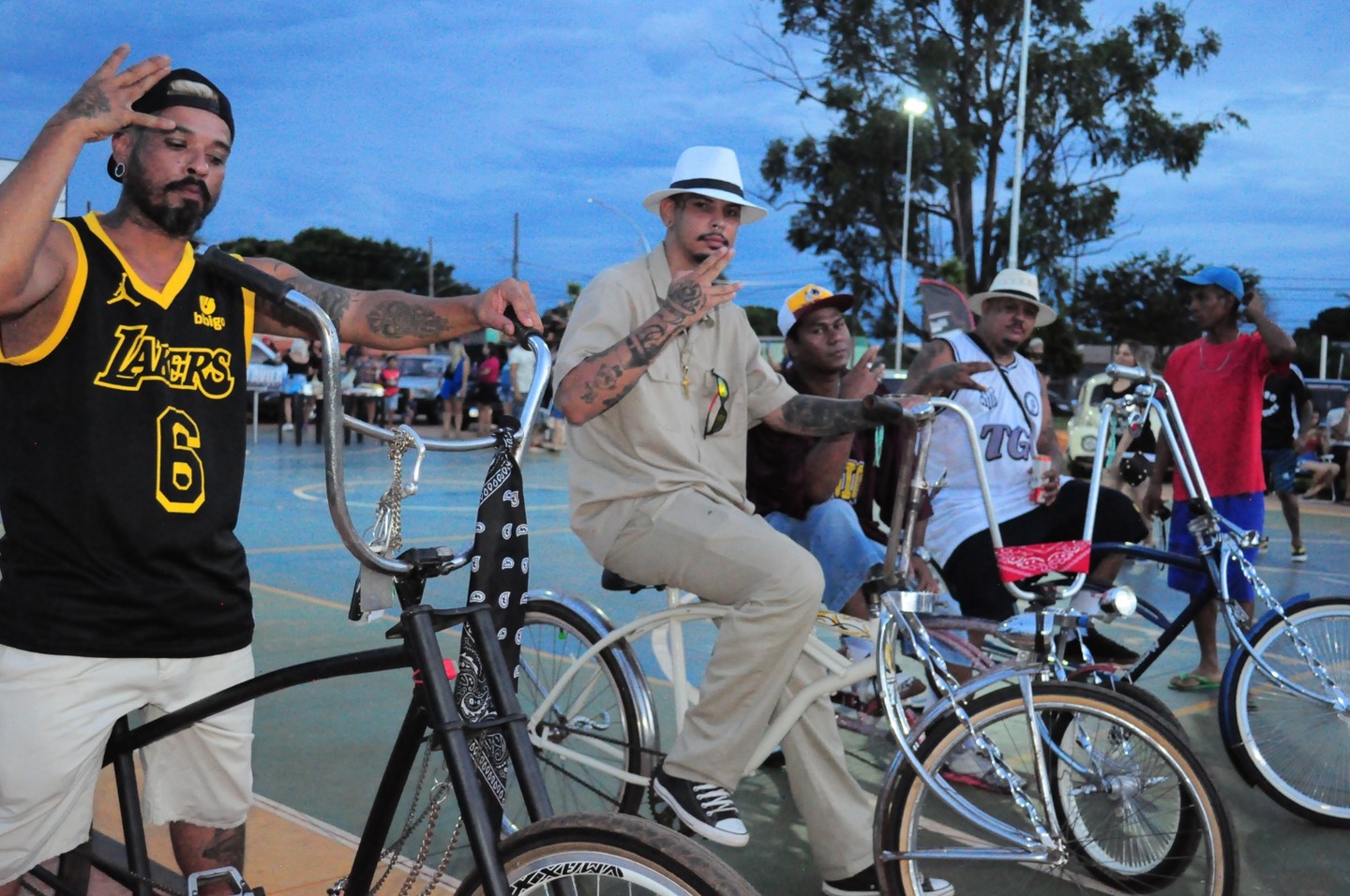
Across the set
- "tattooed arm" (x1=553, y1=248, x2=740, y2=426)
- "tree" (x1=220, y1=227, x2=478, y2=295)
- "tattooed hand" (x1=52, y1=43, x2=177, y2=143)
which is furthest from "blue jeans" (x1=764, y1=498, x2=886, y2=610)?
"tree" (x1=220, y1=227, x2=478, y2=295)

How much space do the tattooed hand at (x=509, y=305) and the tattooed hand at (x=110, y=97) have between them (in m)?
0.71

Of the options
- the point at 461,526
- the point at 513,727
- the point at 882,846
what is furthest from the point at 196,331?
the point at 461,526

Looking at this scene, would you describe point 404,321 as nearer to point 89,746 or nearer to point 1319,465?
→ point 89,746

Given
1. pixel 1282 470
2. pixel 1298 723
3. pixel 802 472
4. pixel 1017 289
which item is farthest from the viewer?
pixel 1282 470

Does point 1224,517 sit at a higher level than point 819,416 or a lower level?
lower

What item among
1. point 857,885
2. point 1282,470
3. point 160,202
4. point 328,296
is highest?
point 160,202

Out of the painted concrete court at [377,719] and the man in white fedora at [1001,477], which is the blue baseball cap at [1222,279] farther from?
the painted concrete court at [377,719]

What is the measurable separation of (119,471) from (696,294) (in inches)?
60.7

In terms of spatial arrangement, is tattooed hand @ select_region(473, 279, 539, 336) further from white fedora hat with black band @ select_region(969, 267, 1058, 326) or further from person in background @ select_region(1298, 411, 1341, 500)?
person in background @ select_region(1298, 411, 1341, 500)

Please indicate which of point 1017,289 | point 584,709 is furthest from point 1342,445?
point 584,709

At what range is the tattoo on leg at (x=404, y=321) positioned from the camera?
2.87 metres

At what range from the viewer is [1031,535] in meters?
4.80

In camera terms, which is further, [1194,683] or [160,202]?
[1194,683]

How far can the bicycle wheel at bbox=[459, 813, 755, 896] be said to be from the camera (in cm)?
191
